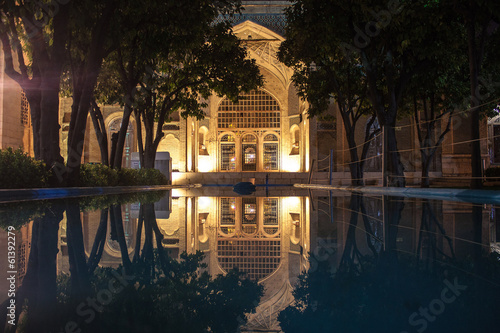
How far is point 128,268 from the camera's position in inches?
78.4

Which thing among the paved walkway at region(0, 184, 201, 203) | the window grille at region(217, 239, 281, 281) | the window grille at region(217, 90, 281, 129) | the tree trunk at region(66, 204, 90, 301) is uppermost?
the window grille at region(217, 90, 281, 129)

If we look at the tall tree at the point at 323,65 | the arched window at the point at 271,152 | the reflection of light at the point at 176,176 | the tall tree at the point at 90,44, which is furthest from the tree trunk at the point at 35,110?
the arched window at the point at 271,152

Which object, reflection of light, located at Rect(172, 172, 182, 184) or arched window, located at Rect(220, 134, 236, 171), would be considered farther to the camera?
arched window, located at Rect(220, 134, 236, 171)

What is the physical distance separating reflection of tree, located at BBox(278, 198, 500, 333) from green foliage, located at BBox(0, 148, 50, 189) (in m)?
7.72

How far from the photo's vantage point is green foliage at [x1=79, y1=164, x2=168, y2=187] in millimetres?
10969

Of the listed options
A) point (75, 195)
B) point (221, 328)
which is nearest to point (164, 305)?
point (221, 328)

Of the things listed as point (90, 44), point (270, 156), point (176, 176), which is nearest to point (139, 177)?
point (90, 44)

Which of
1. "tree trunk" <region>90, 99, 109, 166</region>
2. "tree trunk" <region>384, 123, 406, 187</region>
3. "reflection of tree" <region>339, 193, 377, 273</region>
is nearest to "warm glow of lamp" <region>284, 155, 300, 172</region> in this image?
"tree trunk" <region>90, 99, 109, 166</region>

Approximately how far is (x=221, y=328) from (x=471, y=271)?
4.26 feet

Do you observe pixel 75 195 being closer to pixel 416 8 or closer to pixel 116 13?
pixel 116 13

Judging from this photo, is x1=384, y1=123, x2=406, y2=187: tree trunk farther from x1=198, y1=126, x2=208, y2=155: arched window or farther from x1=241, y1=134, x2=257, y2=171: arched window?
x1=198, y1=126, x2=208, y2=155: arched window

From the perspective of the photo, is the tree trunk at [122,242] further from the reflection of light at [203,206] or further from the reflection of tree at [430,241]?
the reflection of light at [203,206]

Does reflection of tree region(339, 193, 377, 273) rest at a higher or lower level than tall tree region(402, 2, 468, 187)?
lower

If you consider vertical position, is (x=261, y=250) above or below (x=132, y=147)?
below
